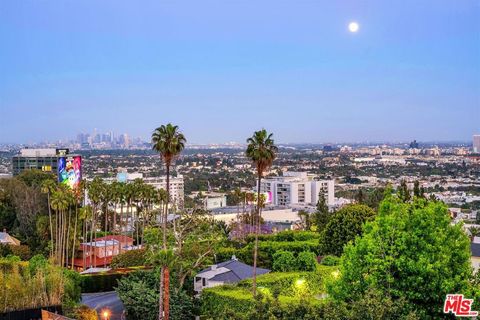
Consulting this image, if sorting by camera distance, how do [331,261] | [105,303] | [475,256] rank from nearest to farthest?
[105,303]
[331,261]
[475,256]

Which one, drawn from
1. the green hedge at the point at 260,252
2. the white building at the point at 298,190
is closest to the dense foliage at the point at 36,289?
the green hedge at the point at 260,252

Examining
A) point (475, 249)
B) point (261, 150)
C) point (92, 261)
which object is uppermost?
point (261, 150)

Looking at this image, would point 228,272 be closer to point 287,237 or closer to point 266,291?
point 266,291

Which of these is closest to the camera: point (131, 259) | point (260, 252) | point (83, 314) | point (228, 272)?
point (83, 314)

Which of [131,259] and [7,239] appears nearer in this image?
[131,259]

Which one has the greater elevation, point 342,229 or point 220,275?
point 342,229

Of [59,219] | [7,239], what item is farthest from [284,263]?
[7,239]

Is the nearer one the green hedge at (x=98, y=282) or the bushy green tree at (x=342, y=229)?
the green hedge at (x=98, y=282)

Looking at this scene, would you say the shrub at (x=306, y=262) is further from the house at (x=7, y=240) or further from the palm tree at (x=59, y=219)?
the house at (x=7, y=240)
